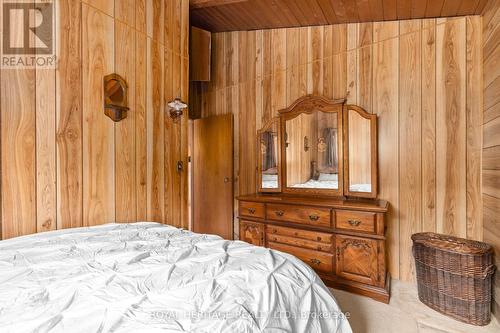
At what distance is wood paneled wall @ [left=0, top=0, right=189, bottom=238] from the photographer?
1.64 meters

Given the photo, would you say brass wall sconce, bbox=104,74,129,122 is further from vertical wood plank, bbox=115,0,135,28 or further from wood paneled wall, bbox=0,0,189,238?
vertical wood plank, bbox=115,0,135,28

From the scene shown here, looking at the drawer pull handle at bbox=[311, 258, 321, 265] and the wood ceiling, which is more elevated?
the wood ceiling

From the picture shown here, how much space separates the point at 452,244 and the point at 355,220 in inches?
27.6

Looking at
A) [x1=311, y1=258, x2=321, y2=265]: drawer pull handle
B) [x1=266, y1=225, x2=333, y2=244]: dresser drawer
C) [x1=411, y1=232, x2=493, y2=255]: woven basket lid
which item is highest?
[x1=411, y1=232, x2=493, y2=255]: woven basket lid

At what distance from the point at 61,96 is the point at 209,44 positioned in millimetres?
2079

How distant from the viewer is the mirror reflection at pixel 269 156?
3229mm

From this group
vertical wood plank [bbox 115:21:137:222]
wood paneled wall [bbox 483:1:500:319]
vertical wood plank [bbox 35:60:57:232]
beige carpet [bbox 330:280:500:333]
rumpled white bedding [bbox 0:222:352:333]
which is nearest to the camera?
rumpled white bedding [bbox 0:222:352:333]

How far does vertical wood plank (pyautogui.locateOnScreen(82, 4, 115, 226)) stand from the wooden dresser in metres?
1.44

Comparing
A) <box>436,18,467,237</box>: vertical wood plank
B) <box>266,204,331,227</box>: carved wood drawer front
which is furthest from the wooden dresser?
<box>436,18,467,237</box>: vertical wood plank

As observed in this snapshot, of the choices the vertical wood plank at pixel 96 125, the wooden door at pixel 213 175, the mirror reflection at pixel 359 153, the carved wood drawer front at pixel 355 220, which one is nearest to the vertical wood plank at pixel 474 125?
the mirror reflection at pixel 359 153

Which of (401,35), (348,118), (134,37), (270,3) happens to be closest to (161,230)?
(134,37)

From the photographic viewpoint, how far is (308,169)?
2996mm

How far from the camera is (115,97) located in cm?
213

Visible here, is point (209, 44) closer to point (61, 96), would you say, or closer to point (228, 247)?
point (61, 96)
